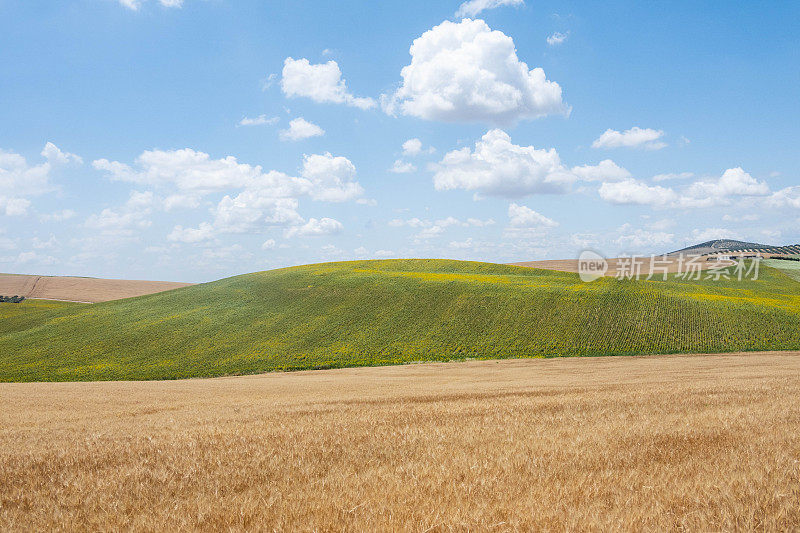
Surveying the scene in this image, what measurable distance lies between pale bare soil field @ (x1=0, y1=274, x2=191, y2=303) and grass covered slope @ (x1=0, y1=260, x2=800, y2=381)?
144 feet

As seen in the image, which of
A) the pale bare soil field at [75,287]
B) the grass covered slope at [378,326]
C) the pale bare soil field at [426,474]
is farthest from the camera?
the pale bare soil field at [75,287]

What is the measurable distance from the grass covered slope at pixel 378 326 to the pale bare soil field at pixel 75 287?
44015 mm

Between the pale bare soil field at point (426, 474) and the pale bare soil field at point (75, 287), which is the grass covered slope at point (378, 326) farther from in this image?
the pale bare soil field at point (75, 287)

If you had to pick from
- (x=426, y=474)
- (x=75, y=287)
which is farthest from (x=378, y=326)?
(x=75, y=287)

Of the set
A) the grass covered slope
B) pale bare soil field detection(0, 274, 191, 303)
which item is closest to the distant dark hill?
the grass covered slope

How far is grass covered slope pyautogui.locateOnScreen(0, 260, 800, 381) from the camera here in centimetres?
4753

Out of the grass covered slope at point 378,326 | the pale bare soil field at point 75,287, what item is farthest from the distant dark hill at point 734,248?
the pale bare soil field at point 75,287

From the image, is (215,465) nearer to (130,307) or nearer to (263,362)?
(263,362)

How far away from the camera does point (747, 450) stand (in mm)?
5855

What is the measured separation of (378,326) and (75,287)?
110 metres

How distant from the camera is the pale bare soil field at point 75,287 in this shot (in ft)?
378

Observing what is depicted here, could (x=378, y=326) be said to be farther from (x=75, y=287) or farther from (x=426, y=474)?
(x=75, y=287)

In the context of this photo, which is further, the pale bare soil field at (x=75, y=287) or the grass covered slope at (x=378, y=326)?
the pale bare soil field at (x=75, y=287)

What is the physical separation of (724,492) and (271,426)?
6606 millimetres
